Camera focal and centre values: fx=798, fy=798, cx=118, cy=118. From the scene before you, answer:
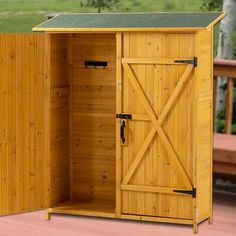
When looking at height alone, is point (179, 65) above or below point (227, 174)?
above

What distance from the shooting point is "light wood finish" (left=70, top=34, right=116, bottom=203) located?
24.0 ft

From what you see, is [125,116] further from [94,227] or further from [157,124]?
[94,227]

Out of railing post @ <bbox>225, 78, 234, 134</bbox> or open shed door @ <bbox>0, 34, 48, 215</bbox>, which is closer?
open shed door @ <bbox>0, 34, 48, 215</bbox>

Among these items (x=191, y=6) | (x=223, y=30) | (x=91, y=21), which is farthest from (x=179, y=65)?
(x=191, y=6)

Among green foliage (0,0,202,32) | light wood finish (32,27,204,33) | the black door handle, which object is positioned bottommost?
the black door handle

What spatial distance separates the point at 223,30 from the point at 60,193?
345 cm

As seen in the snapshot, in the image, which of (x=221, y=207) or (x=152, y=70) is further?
(x=221, y=207)

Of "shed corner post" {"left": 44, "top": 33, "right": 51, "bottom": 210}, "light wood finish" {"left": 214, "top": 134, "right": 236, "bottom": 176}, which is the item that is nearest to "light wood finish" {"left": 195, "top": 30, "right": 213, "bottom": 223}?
"light wood finish" {"left": 214, "top": 134, "right": 236, "bottom": 176}

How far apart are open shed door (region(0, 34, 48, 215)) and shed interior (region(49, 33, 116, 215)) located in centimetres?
13

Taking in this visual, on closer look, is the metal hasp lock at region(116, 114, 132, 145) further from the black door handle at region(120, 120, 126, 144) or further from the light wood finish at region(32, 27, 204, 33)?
the light wood finish at region(32, 27, 204, 33)

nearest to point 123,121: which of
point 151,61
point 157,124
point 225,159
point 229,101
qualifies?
point 157,124

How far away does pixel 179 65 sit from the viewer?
655 centimetres

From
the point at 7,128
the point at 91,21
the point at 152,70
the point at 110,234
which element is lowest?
the point at 110,234

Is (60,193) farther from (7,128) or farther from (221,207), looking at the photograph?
(221,207)
